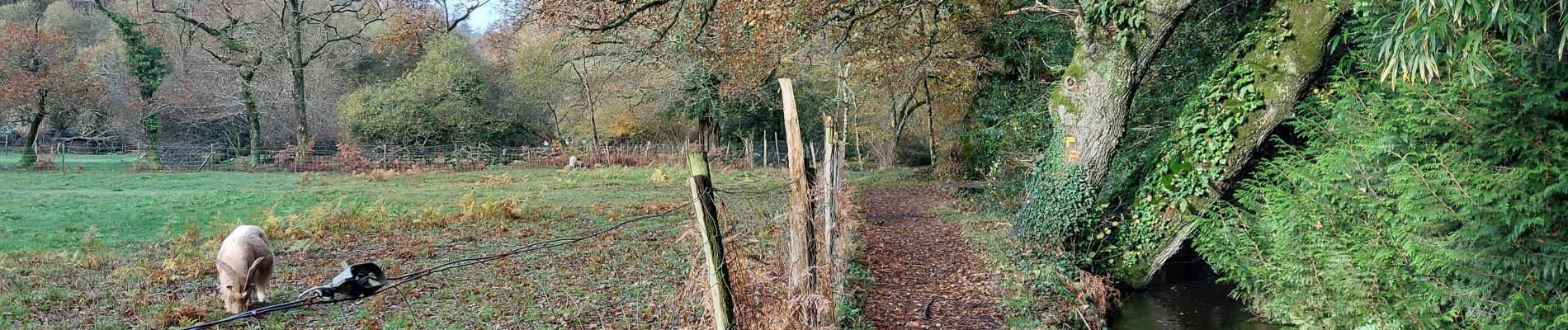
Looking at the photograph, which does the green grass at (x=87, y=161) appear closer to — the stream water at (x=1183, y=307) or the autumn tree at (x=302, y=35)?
the autumn tree at (x=302, y=35)

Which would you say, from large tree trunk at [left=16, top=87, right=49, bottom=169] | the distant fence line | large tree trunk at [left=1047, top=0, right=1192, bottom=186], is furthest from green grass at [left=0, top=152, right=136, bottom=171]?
large tree trunk at [left=1047, top=0, right=1192, bottom=186]

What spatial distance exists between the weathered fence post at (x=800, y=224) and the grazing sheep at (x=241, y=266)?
161 inches

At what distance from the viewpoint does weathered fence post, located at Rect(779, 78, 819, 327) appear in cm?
469

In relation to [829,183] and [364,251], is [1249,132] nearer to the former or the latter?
[829,183]

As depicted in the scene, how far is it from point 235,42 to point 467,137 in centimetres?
740

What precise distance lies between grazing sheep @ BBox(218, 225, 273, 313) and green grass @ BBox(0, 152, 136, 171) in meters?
23.2

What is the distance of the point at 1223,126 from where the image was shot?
8.41 meters

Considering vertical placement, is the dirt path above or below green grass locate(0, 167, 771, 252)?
below

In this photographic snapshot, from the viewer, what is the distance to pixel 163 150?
26375mm

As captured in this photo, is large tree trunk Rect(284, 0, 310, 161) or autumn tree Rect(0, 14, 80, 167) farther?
large tree trunk Rect(284, 0, 310, 161)

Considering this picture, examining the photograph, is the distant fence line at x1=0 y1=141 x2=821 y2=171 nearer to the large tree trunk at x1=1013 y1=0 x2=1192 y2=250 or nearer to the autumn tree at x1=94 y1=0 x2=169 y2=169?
the autumn tree at x1=94 y1=0 x2=169 y2=169

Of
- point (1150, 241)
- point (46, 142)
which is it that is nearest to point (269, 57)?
point (46, 142)

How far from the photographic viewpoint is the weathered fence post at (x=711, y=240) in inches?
121

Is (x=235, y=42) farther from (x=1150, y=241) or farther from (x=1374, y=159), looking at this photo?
(x=1374, y=159)
